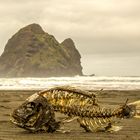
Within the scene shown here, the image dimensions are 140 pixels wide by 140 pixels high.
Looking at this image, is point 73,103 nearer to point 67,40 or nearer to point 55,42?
point 55,42

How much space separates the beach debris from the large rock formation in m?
121

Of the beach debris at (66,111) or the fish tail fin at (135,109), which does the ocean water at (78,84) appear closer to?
A: the beach debris at (66,111)

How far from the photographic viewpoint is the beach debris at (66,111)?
917 centimetres

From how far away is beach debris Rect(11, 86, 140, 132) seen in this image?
917 cm

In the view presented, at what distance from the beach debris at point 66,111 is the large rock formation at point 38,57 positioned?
121 meters

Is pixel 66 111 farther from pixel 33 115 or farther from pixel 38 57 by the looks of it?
pixel 38 57

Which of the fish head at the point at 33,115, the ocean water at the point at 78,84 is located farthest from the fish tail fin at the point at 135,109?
the ocean water at the point at 78,84

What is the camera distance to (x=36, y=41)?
143750 mm

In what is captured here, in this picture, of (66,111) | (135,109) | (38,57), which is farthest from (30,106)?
(38,57)

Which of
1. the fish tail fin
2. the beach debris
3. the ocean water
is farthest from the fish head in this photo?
the ocean water

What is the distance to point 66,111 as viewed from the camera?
31.8 ft

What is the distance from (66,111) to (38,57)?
432ft

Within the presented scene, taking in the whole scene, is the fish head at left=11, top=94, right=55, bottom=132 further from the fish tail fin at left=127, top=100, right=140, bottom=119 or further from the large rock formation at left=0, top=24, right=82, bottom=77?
the large rock formation at left=0, top=24, right=82, bottom=77

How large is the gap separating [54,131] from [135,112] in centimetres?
157
